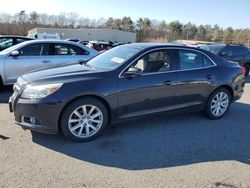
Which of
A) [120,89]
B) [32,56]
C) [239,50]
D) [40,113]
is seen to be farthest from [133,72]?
[239,50]

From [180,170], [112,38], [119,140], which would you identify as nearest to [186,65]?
[119,140]

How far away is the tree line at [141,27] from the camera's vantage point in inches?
2721

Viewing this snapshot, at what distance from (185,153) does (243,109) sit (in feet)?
11.1

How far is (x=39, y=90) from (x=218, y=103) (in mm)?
3675

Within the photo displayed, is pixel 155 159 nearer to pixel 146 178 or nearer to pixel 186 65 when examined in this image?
pixel 146 178

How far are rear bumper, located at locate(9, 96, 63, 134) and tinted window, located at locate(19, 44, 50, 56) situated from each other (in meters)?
4.01

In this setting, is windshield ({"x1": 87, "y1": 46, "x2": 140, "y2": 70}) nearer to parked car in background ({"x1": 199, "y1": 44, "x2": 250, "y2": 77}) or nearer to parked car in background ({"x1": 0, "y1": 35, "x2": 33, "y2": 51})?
A: parked car in background ({"x1": 0, "y1": 35, "x2": 33, "y2": 51})

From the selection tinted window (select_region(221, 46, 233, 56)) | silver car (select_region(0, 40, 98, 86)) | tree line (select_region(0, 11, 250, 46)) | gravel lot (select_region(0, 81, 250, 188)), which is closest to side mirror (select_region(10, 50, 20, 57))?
silver car (select_region(0, 40, 98, 86))

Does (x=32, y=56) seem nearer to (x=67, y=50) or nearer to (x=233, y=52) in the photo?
(x=67, y=50)

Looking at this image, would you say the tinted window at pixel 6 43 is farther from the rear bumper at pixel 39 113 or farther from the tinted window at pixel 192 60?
the tinted window at pixel 192 60

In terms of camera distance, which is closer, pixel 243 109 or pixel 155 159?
pixel 155 159

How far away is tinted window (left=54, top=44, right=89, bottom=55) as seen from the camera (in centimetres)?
863

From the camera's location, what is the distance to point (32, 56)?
8297 mm

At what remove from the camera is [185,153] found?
4465 mm
